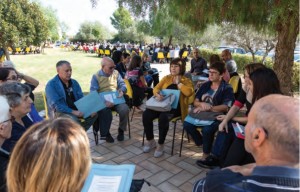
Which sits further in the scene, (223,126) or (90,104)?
A: (90,104)

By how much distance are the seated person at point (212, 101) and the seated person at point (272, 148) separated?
6.93 feet

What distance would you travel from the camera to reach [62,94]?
3650 millimetres

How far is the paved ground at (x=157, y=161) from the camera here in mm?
2979

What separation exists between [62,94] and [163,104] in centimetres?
146

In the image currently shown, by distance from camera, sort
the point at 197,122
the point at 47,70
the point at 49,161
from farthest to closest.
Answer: the point at 47,70 → the point at 197,122 → the point at 49,161

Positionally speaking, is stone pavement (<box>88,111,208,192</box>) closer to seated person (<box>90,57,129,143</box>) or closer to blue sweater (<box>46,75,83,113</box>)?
seated person (<box>90,57,129,143</box>)

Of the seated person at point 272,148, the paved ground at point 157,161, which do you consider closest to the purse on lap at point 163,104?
the paved ground at point 157,161

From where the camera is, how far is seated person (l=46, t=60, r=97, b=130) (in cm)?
361

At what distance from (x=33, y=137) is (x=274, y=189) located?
1017 millimetres

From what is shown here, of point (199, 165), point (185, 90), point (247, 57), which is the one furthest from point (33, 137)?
point (247, 57)

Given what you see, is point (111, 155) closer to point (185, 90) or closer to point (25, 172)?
point (185, 90)

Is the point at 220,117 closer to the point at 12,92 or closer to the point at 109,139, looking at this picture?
the point at 109,139

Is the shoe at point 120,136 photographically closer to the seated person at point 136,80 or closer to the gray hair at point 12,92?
the seated person at point 136,80

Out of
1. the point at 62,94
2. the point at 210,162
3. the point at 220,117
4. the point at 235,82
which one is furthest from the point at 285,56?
the point at 62,94
